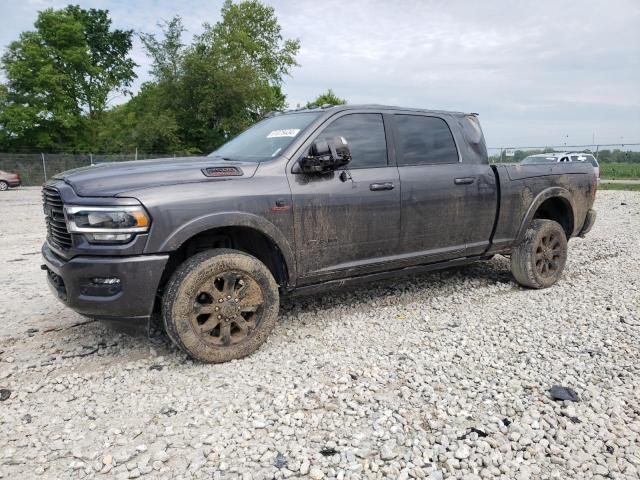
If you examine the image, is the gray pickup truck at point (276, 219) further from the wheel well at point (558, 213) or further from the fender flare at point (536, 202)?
the wheel well at point (558, 213)

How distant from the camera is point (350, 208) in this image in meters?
3.98

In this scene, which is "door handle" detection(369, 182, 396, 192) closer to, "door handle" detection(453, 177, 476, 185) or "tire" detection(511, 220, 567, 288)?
"door handle" detection(453, 177, 476, 185)

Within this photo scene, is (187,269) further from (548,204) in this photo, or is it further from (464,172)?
(548,204)

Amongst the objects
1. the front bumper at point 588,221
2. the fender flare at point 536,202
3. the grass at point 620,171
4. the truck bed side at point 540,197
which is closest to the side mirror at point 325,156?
the truck bed side at point 540,197

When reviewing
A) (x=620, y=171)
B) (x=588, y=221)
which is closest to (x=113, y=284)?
(x=588, y=221)

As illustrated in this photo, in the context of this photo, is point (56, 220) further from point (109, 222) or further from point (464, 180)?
point (464, 180)

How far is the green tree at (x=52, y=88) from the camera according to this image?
37250mm

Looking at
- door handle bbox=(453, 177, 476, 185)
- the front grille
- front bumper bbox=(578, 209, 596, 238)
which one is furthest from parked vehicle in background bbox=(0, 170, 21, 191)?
front bumper bbox=(578, 209, 596, 238)

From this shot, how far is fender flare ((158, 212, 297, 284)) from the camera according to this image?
3.25m

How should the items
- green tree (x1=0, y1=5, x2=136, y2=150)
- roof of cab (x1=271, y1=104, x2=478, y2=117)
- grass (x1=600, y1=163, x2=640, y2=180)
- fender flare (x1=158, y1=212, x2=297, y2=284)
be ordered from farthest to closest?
Answer: green tree (x1=0, y1=5, x2=136, y2=150), grass (x1=600, y1=163, x2=640, y2=180), roof of cab (x1=271, y1=104, x2=478, y2=117), fender flare (x1=158, y1=212, x2=297, y2=284)

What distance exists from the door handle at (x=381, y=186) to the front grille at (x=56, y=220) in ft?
7.62

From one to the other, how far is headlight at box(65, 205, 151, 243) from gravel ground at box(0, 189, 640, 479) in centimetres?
98

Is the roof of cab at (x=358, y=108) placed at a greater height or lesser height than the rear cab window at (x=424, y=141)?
greater

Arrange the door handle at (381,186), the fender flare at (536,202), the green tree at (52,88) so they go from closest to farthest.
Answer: the door handle at (381,186) < the fender flare at (536,202) < the green tree at (52,88)
